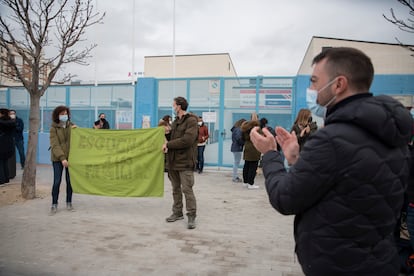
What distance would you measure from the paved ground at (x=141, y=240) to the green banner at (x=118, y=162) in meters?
0.49

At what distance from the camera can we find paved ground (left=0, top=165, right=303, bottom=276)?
11.9 ft

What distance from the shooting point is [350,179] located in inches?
54.5

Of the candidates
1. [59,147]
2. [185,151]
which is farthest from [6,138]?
[185,151]

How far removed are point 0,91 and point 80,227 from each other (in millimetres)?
11471

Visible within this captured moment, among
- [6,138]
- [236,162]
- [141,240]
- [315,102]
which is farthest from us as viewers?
[236,162]

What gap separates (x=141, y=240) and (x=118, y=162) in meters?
1.98

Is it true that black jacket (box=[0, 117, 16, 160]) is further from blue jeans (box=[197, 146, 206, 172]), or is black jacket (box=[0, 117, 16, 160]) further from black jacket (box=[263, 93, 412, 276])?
black jacket (box=[263, 93, 412, 276])

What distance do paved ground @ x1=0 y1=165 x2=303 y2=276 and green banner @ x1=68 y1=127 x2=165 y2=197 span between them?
0.49m

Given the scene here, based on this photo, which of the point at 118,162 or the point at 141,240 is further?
the point at 118,162

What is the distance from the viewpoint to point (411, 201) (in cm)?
299

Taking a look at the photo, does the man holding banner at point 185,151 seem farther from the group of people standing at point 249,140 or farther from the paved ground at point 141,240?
the group of people standing at point 249,140

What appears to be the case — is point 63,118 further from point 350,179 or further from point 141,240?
point 350,179

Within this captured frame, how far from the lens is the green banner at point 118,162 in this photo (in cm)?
582

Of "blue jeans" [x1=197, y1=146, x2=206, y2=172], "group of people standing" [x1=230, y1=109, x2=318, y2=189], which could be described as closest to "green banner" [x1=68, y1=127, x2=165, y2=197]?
"group of people standing" [x1=230, y1=109, x2=318, y2=189]
